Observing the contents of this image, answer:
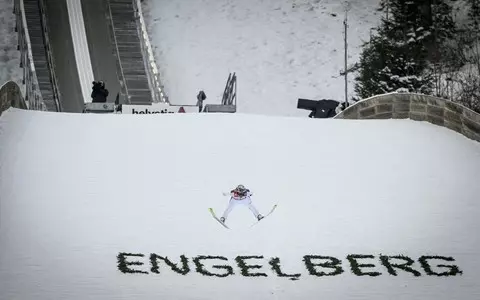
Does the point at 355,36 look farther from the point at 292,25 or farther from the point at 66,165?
the point at 66,165

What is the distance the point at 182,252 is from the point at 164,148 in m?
4.34

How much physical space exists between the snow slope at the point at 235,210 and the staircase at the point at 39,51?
1305 centimetres

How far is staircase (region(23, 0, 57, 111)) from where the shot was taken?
114ft

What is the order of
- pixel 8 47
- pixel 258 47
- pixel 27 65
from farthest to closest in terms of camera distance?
pixel 258 47 < pixel 8 47 < pixel 27 65

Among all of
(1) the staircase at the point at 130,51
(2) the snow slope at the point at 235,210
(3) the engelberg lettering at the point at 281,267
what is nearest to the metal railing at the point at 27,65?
(1) the staircase at the point at 130,51

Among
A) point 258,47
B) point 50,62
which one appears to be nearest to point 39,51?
point 50,62

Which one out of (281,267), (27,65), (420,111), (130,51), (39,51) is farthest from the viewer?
(130,51)

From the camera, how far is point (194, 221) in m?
17.1

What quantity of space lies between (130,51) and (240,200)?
2035 centimetres

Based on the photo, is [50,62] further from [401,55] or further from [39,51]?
[401,55]

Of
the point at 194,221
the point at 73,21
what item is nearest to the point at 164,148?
the point at 194,221

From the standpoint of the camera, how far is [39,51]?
3669cm

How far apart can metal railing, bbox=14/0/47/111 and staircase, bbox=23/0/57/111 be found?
0.37 metres

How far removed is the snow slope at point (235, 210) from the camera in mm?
15203
